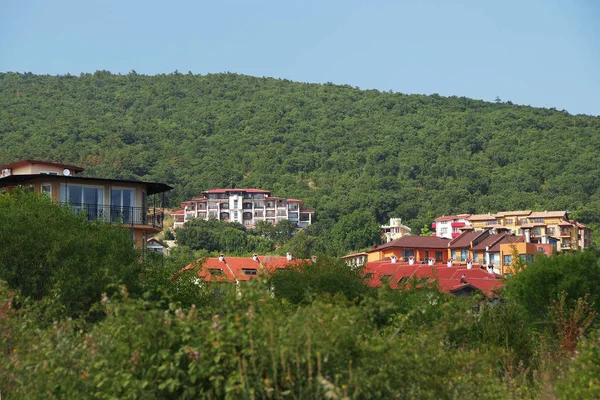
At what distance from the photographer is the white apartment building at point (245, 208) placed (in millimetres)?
184375

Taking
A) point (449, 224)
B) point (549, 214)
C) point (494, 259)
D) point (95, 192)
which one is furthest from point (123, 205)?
point (449, 224)

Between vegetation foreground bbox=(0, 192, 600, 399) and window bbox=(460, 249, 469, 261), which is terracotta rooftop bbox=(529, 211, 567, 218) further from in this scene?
vegetation foreground bbox=(0, 192, 600, 399)

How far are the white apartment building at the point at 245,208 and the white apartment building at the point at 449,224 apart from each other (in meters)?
25.4

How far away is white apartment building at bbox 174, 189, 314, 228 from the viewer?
184375 millimetres

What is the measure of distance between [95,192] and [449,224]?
405 feet

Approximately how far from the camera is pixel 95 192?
5131 cm

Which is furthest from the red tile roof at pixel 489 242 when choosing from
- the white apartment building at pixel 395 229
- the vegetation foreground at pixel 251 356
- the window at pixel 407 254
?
the vegetation foreground at pixel 251 356

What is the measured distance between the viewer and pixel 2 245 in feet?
109

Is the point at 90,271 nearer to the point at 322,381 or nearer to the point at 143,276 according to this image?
the point at 143,276

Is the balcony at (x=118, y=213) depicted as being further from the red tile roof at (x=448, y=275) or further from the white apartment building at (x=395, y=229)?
the white apartment building at (x=395, y=229)

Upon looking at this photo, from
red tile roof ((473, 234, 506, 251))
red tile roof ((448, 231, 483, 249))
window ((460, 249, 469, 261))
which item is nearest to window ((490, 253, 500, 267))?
red tile roof ((473, 234, 506, 251))

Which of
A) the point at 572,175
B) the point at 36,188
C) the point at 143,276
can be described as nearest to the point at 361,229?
the point at 572,175

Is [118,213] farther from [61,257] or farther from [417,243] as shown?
[417,243]

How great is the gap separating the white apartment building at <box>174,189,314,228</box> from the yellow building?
426ft
